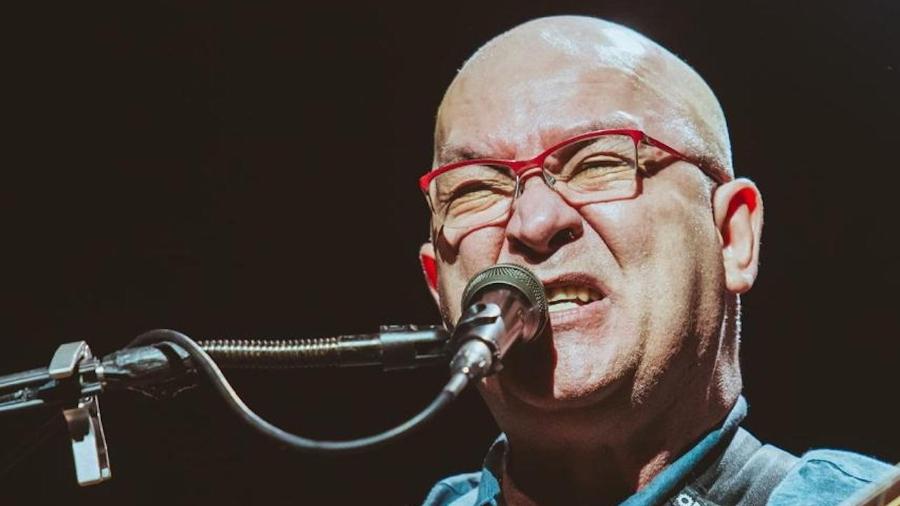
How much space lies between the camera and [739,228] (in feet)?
5.29

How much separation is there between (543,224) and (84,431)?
80cm

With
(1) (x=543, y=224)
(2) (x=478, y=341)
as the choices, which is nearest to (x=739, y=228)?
(1) (x=543, y=224)

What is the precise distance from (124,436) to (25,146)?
0.84 metres

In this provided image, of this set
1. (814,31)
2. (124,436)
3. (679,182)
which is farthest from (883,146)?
(124,436)

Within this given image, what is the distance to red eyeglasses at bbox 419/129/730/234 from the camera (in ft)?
4.92

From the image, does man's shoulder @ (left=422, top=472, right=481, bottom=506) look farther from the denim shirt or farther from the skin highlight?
the denim shirt

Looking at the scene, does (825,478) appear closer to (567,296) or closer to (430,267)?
(567,296)

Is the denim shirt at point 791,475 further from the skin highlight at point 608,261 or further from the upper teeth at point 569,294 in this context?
the upper teeth at point 569,294

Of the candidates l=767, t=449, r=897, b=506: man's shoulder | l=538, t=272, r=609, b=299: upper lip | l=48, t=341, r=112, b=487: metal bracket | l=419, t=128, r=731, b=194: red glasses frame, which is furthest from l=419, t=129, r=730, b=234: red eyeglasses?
l=48, t=341, r=112, b=487: metal bracket

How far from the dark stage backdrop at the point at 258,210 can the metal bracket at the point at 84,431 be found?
1016mm

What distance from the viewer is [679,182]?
1.54 meters

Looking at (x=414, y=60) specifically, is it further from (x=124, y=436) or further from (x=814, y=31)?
(x=124, y=436)

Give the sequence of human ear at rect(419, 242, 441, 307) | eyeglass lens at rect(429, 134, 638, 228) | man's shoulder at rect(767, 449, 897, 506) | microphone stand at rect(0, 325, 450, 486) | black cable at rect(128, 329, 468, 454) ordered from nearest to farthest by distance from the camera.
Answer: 1. black cable at rect(128, 329, 468, 454)
2. microphone stand at rect(0, 325, 450, 486)
3. man's shoulder at rect(767, 449, 897, 506)
4. eyeglass lens at rect(429, 134, 638, 228)
5. human ear at rect(419, 242, 441, 307)

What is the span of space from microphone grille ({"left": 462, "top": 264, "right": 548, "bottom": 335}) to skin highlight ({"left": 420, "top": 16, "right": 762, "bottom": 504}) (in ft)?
0.48
